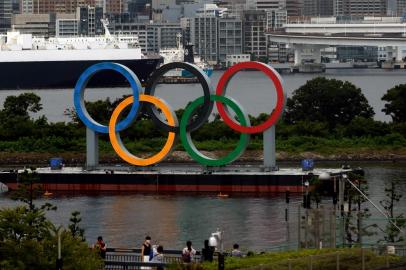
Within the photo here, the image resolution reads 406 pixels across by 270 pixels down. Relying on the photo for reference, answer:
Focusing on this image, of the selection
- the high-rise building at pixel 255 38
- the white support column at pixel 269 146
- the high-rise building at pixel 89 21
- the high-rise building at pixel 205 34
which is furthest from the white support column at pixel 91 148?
the high-rise building at pixel 255 38

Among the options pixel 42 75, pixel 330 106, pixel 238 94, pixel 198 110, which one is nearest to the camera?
pixel 198 110

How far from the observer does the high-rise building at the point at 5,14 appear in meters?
158

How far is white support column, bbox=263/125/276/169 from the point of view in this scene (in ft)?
111

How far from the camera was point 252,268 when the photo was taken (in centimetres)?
1848

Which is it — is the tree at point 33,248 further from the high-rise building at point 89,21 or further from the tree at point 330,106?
the high-rise building at point 89,21

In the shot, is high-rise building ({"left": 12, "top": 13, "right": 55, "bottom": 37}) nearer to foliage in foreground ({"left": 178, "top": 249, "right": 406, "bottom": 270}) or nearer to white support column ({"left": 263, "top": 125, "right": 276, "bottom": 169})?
white support column ({"left": 263, "top": 125, "right": 276, "bottom": 169})

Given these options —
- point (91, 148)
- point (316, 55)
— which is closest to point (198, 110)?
point (91, 148)

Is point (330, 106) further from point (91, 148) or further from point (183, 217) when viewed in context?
point (183, 217)

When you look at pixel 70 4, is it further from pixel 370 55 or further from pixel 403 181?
pixel 403 181

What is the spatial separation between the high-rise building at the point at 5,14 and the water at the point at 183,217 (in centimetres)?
12332

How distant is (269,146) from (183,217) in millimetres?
4696

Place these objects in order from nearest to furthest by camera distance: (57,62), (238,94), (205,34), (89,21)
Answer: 1. (238,94)
2. (57,62)
3. (89,21)
4. (205,34)

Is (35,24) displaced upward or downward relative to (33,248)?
upward

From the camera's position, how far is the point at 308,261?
18953 mm
